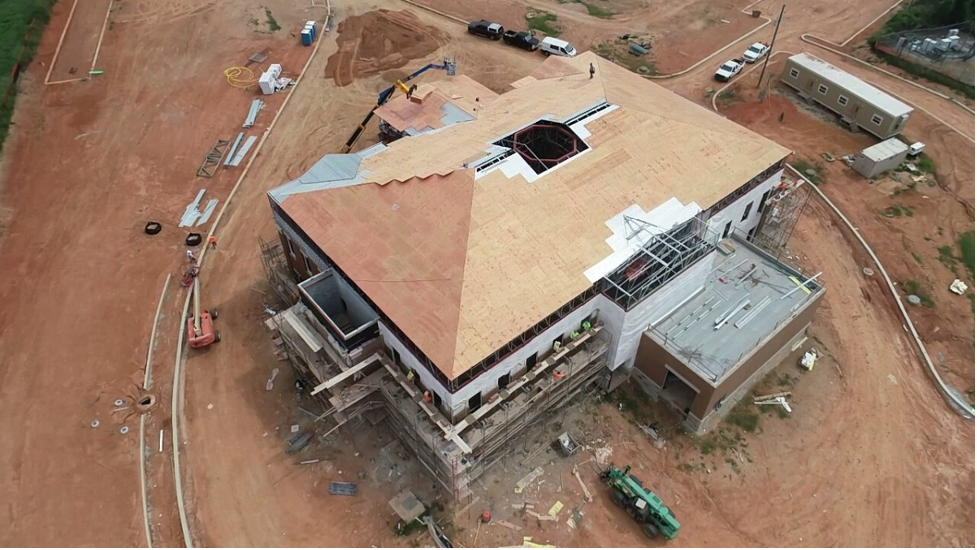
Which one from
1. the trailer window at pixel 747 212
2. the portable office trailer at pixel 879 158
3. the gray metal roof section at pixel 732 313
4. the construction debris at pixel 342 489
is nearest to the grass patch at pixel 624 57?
the portable office trailer at pixel 879 158

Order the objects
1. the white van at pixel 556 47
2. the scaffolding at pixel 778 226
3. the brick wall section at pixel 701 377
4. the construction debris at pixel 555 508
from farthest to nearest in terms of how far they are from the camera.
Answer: the white van at pixel 556 47
the scaffolding at pixel 778 226
the brick wall section at pixel 701 377
the construction debris at pixel 555 508

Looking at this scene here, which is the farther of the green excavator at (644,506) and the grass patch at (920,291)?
the grass patch at (920,291)

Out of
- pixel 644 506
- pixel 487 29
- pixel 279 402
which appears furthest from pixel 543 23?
pixel 644 506

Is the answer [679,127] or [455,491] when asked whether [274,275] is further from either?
[679,127]

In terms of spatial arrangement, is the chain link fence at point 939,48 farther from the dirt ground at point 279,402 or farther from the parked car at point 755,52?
the parked car at point 755,52

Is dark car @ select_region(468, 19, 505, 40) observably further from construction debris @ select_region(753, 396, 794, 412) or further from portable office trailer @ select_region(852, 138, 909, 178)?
construction debris @ select_region(753, 396, 794, 412)

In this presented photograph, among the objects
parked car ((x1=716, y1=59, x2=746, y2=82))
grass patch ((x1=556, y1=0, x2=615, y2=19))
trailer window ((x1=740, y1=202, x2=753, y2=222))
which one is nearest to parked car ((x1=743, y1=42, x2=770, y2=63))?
parked car ((x1=716, y1=59, x2=746, y2=82))

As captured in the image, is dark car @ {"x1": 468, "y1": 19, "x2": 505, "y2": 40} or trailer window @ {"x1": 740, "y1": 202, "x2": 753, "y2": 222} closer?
trailer window @ {"x1": 740, "y1": 202, "x2": 753, "y2": 222}

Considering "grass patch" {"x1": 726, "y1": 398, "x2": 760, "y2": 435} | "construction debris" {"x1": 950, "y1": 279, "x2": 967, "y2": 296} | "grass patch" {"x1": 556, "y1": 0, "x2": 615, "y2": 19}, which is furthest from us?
"grass patch" {"x1": 556, "y1": 0, "x2": 615, "y2": 19}
